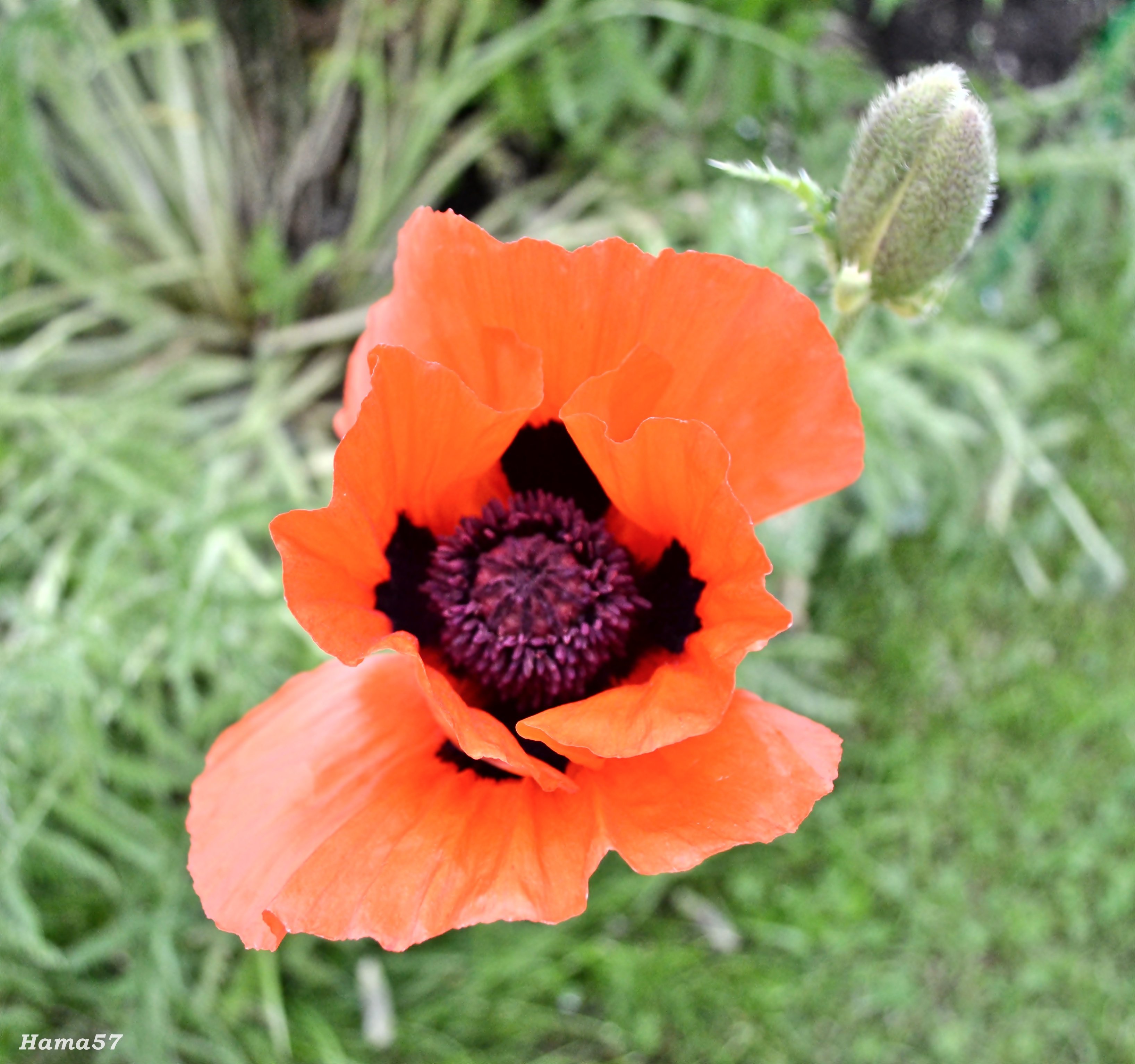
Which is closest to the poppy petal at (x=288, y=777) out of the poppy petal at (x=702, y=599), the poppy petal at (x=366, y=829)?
the poppy petal at (x=366, y=829)

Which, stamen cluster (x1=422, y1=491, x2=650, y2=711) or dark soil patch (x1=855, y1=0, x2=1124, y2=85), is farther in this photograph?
dark soil patch (x1=855, y1=0, x2=1124, y2=85)

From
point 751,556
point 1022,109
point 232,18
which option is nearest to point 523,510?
point 751,556

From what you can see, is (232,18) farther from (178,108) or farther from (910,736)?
(910,736)

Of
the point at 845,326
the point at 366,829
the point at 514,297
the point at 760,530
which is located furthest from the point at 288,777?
the point at 760,530

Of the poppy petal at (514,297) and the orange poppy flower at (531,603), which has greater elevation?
the poppy petal at (514,297)

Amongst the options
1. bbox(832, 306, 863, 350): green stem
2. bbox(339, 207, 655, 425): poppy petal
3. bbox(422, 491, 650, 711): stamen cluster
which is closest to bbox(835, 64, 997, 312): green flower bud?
bbox(832, 306, 863, 350): green stem

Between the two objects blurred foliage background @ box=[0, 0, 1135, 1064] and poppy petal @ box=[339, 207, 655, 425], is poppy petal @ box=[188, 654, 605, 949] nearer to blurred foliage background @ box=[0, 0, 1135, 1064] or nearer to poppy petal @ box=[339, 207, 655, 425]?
poppy petal @ box=[339, 207, 655, 425]

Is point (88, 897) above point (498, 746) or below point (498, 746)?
below

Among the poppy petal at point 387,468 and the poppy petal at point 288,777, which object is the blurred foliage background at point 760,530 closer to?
the poppy petal at point 288,777
